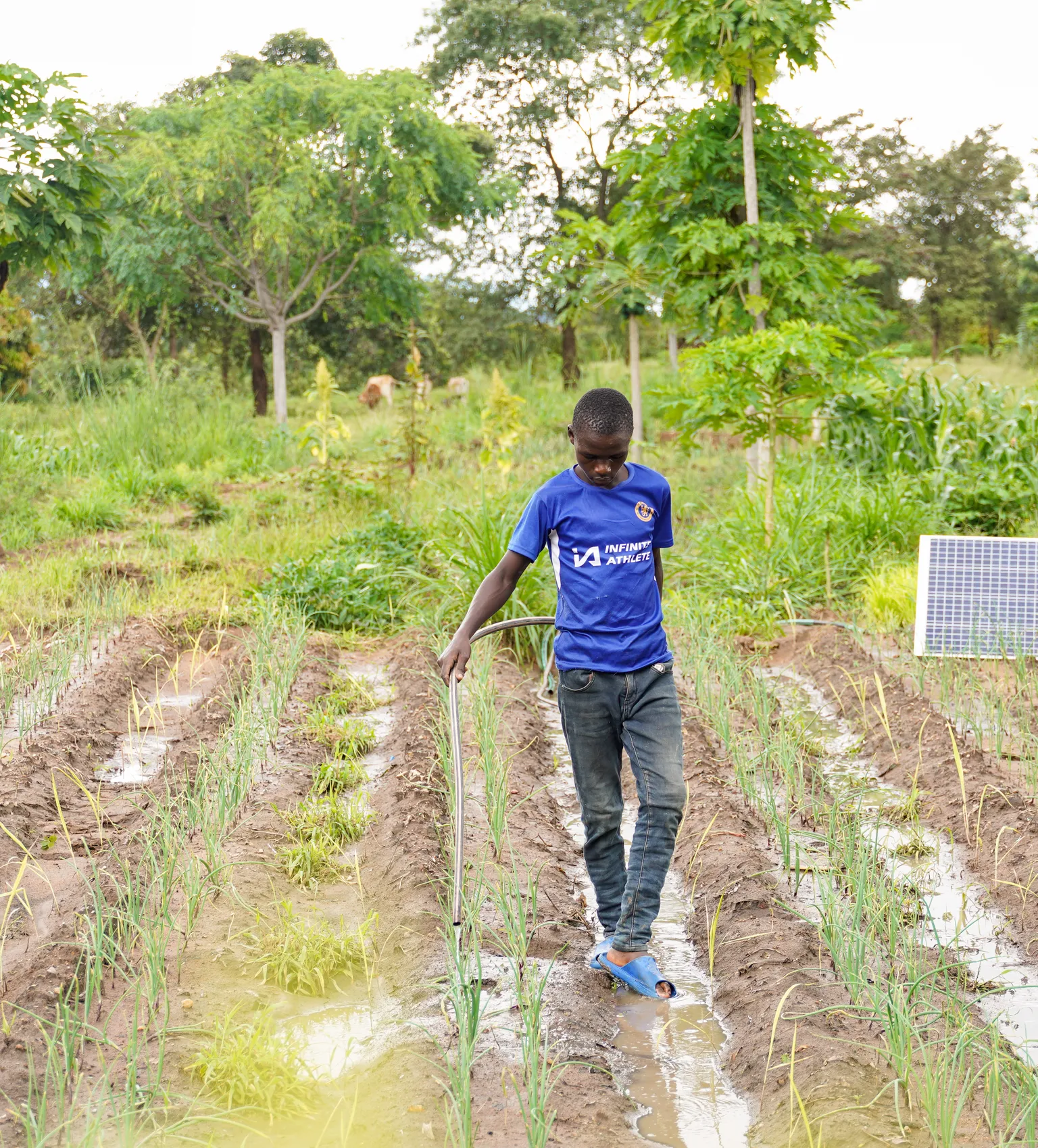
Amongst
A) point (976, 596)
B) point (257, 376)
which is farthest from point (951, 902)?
point (257, 376)

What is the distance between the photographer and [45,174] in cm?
917

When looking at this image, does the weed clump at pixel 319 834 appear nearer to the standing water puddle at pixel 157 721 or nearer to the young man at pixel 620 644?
the standing water puddle at pixel 157 721

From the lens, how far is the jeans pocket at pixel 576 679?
354 cm

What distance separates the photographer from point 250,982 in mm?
3578

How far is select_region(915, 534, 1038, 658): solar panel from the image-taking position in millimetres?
6809

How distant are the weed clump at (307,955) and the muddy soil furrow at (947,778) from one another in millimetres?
2023

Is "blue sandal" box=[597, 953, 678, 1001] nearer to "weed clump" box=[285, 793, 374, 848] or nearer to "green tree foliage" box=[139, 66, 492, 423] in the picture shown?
"weed clump" box=[285, 793, 374, 848]

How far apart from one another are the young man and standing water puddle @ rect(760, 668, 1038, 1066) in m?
0.77

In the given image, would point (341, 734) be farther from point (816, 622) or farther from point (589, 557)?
point (816, 622)

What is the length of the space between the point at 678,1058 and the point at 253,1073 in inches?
43.6

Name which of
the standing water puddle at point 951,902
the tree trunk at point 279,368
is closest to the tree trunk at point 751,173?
the standing water puddle at point 951,902

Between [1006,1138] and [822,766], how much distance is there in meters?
2.76

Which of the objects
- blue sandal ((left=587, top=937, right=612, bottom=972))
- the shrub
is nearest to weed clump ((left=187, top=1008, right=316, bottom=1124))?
blue sandal ((left=587, top=937, right=612, bottom=972))

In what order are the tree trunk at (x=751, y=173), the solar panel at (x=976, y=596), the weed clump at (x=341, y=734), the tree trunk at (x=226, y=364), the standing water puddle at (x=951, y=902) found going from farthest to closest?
the tree trunk at (x=226, y=364) → the tree trunk at (x=751, y=173) → the solar panel at (x=976, y=596) → the weed clump at (x=341, y=734) → the standing water puddle at (x=951, y=902)
